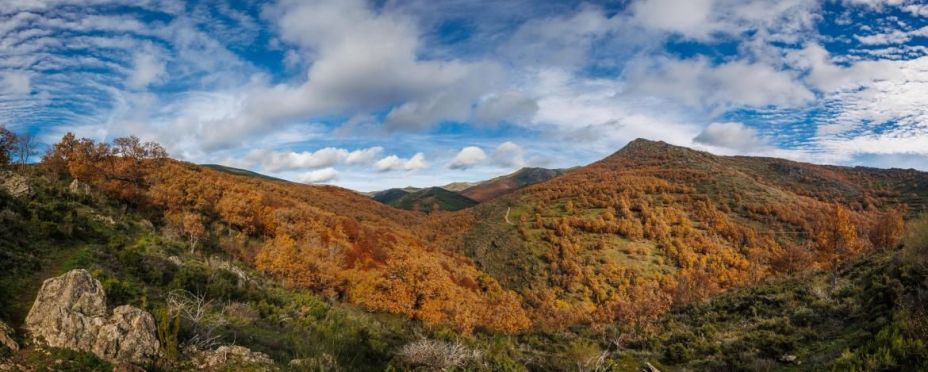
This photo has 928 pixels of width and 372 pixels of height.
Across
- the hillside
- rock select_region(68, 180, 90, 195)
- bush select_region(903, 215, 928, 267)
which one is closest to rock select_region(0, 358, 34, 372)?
rock select_region(68, 180, 90, 195)

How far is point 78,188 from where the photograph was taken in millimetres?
23516

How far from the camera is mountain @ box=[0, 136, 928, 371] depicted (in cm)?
1005

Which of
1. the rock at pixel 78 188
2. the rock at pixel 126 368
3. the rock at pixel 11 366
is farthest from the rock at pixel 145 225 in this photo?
the rock at pixel 126 368

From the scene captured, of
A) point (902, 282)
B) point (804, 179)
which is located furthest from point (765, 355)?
point (804, 179)

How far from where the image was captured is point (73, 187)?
23.1 m

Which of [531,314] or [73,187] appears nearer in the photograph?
[73,187]

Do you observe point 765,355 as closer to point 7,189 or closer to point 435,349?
point 435,349

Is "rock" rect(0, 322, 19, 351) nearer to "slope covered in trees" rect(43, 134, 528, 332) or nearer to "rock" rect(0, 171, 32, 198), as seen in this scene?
"rock" rect(0, 171, 32, 198)

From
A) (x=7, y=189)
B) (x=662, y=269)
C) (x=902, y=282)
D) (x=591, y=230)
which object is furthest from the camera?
(x=591, y=230)

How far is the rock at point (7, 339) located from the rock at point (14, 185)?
45.0 ft

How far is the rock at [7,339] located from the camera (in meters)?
7.25

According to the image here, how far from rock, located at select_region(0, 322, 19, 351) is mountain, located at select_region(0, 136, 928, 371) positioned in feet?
0.14

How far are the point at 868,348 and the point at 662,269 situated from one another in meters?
61.9

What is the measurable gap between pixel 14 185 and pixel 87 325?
16.7m
